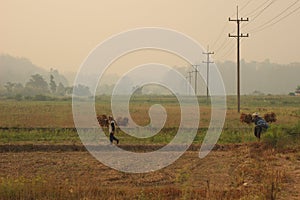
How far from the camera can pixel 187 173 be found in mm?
12719

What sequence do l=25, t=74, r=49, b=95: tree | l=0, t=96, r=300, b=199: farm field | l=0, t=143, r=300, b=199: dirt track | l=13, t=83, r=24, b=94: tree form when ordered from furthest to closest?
l=25, t=74, r=49, b=95: tree
l=13, t=83, r=24, b=94: tree
l=0, t=143, r=300, b=199: dirt track
l=0, t=96, r=300, b=199: farm field

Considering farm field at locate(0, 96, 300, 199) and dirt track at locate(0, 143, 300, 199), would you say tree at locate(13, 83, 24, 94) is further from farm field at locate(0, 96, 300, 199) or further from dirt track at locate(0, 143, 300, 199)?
dirt track at locate(0, 143, 300, 199)

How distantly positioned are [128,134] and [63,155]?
7639mm

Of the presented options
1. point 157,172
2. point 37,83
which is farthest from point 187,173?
point 37,83

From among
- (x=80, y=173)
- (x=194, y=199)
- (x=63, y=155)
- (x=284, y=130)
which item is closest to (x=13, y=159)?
(x=63, y=155)

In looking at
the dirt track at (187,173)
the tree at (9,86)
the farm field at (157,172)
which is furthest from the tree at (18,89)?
the dirt track at (187,173)

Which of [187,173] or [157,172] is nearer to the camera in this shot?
[187,173]

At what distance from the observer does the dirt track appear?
9820 mm

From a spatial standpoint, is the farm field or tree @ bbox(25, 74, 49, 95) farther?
tree @ bbox(25, 74, 49, 95)

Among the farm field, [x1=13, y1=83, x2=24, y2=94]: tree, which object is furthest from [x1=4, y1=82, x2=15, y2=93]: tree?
the farm field

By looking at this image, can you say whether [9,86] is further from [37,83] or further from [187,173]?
[187,173]

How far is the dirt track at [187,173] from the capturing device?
9820 millimetres

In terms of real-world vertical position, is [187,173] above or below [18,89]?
below

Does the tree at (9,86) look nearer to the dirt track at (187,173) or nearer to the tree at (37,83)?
the tree at (37,83)
